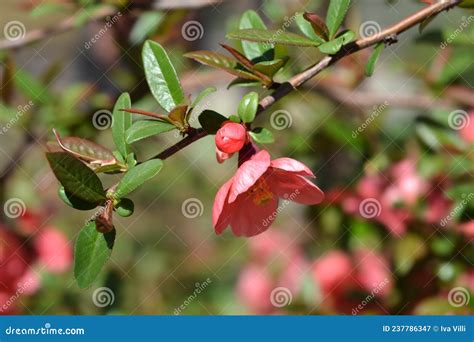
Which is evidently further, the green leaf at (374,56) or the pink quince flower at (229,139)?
the green leaf at (374,56)

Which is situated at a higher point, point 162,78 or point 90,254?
point 162,78

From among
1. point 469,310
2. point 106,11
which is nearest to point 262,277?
point 469,310

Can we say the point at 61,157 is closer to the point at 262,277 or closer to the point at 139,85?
the point at 139,85

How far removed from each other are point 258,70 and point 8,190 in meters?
1.03

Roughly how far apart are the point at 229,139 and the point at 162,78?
177 millimetres

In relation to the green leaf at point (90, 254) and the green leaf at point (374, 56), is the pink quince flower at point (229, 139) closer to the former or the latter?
the green leaf at point (90, 254)

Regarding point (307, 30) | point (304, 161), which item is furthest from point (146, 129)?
point (304, 161)

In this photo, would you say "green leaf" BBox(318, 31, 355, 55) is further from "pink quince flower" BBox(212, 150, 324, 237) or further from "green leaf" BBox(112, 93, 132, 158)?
"green leaf" BBox(112, 93, 132, 158)

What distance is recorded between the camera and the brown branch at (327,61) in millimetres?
899

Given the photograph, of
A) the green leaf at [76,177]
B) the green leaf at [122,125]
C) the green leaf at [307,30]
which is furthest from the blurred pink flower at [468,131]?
the green leaf at [76,177]

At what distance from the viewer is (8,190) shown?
181 cm

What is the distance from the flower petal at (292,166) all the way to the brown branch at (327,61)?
0.09m

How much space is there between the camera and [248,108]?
952 mm

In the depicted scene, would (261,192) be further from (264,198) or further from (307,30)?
(307,30)
